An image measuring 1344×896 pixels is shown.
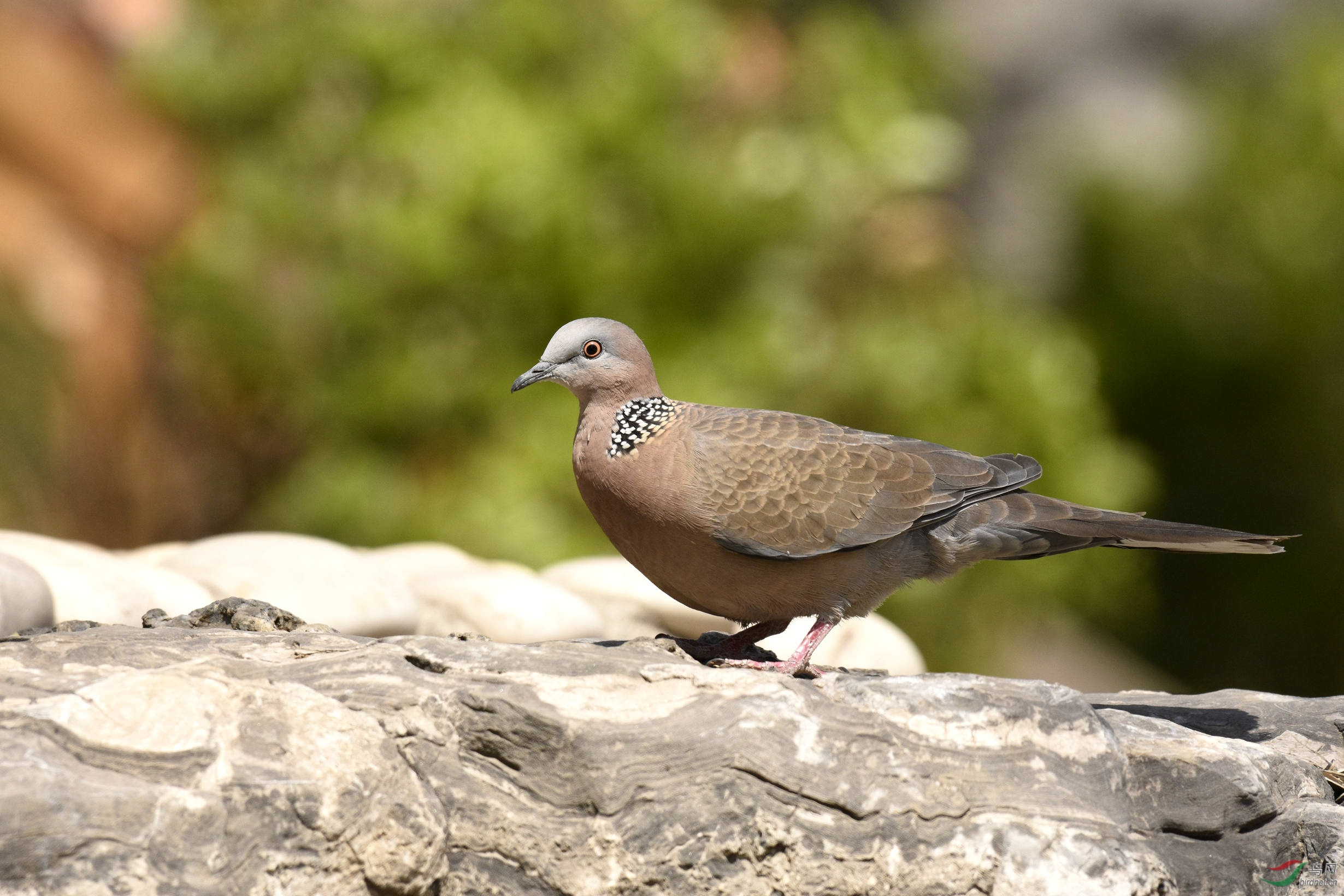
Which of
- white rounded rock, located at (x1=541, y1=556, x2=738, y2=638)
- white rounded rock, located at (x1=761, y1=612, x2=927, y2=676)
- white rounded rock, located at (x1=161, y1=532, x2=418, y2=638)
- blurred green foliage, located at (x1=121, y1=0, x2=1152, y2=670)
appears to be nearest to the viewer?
white rounded rock, located at (x1=161, y1=532, x2=418, y2=638)

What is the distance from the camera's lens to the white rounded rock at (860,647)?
17.1 ft

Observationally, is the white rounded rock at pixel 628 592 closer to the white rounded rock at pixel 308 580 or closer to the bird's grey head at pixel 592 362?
the white rounded rock at pixel 308 580

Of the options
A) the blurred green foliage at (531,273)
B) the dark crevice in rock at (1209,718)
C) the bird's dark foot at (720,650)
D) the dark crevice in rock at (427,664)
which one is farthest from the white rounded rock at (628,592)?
the dark crevice in rock at (427,664)

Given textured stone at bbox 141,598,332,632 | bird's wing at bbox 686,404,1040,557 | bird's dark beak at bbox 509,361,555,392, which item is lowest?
textured stone at bbox 141,598,332,632

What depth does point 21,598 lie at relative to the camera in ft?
11.5

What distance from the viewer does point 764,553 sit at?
136 inches

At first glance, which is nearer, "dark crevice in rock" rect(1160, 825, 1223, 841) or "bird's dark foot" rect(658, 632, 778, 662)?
"dark crevice in rock" rect(1160, 825, 1223, 841)

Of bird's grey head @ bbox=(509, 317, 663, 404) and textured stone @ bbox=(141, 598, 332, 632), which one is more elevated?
bird's grey head @ bbox=(509, 317, 663, 404)

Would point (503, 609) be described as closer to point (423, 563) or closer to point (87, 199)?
point (423, 563)

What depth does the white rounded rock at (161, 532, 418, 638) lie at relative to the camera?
439 cm

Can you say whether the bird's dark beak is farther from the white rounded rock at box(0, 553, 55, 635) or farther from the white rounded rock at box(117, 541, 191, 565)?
the white rounded rock at box(117, 541, 191, 565)

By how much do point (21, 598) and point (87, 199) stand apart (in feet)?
29.2

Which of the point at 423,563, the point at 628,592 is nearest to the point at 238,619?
the point at 423,563

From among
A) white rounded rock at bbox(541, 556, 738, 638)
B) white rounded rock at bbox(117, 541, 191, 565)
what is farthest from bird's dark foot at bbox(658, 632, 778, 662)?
white rounded rock at bbox(117, 541, 191, 565)
